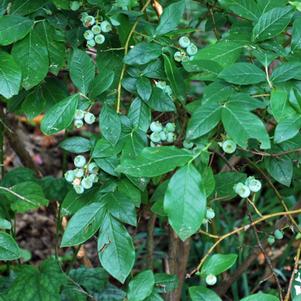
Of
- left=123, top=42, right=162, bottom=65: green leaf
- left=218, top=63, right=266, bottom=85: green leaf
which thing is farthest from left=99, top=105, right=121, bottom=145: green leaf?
left=218, top=63, right=266, bottom=85: green leaf

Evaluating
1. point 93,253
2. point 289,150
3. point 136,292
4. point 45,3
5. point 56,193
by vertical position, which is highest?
point 45,3

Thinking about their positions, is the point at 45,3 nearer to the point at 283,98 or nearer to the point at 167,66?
the point at 167,66

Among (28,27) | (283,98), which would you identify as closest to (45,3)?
(28,27)

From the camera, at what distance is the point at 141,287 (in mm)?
1187

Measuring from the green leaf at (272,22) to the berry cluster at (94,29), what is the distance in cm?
29

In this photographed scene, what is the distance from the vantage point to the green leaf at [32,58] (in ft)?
4.05

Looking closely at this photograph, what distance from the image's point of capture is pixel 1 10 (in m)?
1.29

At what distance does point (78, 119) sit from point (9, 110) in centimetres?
48

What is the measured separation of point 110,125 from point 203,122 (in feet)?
0.62

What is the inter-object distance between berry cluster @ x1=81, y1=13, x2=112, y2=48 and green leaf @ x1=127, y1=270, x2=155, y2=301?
0.46 meters

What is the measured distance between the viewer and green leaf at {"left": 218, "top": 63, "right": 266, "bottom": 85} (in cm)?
106

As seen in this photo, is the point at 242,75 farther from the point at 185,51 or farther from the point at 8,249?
the point at 8,249

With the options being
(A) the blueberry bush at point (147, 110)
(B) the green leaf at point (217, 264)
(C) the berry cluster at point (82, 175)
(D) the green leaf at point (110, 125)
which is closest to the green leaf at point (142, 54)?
(A) the blueberry bush at point (147, 110)

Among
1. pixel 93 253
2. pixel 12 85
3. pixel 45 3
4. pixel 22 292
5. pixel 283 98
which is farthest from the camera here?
pixel 93 253
